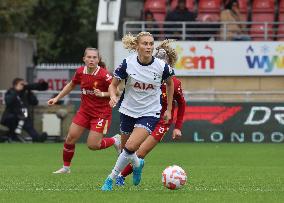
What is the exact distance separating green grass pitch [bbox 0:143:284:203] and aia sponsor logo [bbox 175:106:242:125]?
76.8 inches

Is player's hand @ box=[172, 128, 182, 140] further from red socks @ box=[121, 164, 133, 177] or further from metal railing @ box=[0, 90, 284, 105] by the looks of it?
metal railing @ box=[0, 90, 284, 105]

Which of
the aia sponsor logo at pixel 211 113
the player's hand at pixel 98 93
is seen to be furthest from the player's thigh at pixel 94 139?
the aia sponsor logo at pixel 211 113

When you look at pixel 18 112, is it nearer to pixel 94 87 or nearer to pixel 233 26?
pixel 233 26

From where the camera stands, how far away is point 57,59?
176ft

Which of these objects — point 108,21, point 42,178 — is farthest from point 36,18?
point 42,178

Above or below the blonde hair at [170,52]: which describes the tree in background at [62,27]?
below

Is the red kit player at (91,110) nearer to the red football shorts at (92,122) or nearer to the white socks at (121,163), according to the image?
the red football shorts at (92,122)

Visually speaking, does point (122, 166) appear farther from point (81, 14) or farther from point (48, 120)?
point (81, 14)

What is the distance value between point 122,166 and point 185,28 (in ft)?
59.1

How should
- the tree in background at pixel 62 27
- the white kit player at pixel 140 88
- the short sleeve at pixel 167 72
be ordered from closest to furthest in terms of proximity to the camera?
the white kit player at pixel 140 88 → the short sleeve at pixel 167 72 → the tree in background at pixel 62 27

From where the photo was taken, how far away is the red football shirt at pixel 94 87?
663 inches

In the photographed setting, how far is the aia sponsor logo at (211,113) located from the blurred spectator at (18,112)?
406cm

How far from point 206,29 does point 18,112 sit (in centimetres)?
619

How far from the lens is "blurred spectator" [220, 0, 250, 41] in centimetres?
3116
